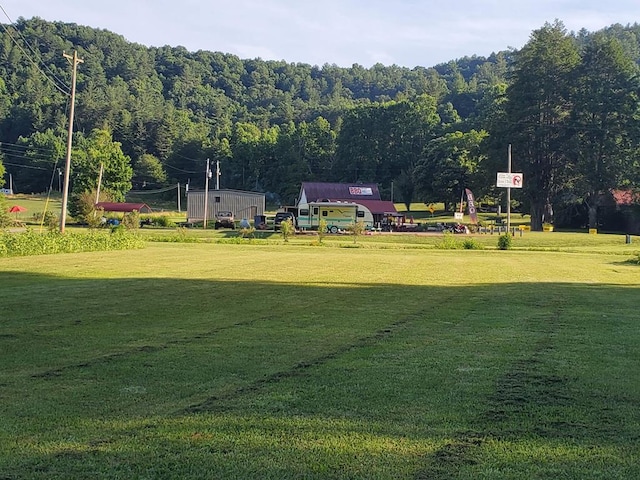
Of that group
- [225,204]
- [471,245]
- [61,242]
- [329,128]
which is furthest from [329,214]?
[329,128]

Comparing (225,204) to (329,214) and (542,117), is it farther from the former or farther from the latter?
(542,117)

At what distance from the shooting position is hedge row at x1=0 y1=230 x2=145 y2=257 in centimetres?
2690

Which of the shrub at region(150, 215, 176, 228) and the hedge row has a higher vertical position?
the shrub at region(150, 215, 176, 228)

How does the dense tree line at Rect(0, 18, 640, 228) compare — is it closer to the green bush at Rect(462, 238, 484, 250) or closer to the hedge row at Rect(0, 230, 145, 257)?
the hedge row at Rect(0, 230, 145, 257)

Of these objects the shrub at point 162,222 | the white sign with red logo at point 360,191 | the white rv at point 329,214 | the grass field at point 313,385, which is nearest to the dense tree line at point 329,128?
the white sign with red logo at point 360,191

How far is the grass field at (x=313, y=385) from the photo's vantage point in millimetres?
4566

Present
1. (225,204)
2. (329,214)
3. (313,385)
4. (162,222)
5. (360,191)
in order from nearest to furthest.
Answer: (313,385) → (329,214) → (162,222) → (225,204) → (360,191)

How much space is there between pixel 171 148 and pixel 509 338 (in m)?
127

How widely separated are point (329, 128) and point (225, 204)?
56807mm

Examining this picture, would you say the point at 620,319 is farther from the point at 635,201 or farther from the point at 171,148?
the point at 171,148

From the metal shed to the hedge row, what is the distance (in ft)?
128

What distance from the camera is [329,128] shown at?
129 m

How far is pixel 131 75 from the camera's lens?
177375 millimetres

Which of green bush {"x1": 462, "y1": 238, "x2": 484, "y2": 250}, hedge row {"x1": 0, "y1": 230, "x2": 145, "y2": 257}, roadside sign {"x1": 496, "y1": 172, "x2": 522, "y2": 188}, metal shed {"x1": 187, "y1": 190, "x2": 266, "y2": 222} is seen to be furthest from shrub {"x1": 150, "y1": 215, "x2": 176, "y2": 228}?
green bush {"x1": 462, "y1": 238, "x2": 484, "y2": 250}
